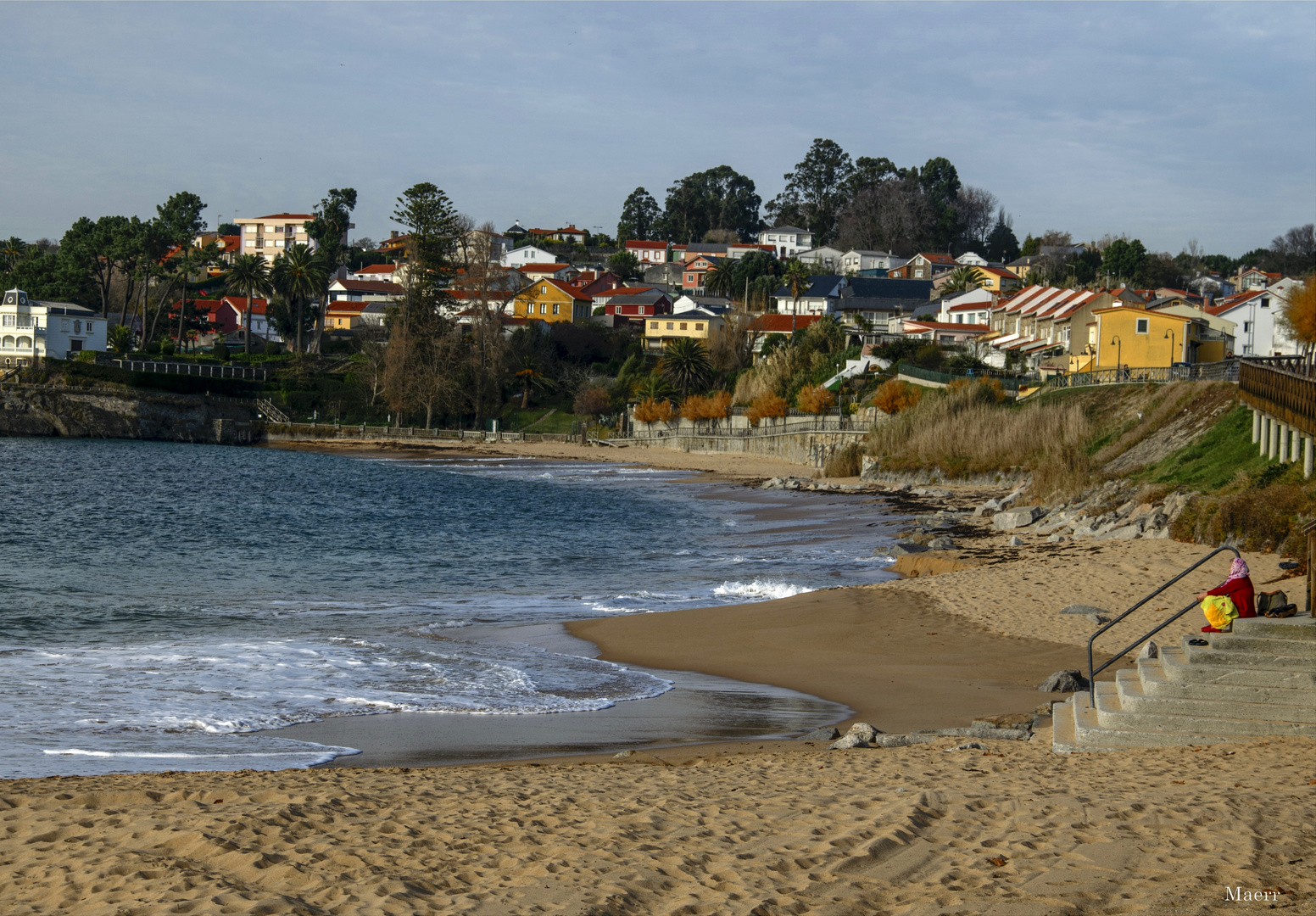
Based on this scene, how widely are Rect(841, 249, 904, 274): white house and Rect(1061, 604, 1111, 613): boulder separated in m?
119

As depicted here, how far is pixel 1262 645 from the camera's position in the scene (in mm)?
9602

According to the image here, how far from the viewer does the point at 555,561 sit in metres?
27.1

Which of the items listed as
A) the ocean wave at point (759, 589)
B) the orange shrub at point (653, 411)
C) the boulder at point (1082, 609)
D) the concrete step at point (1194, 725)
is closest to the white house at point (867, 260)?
the orange shrub at point (653, 411)

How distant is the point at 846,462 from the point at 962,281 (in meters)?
59.9

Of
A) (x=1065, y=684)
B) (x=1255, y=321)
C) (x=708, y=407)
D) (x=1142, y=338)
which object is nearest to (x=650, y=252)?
(x=708, y=407)

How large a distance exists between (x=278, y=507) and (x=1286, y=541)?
34798 millimetres

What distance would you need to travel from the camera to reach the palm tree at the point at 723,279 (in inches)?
4724

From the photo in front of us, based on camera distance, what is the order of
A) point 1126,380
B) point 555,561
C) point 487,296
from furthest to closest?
point 487,296, point 1126,380, point 555,561

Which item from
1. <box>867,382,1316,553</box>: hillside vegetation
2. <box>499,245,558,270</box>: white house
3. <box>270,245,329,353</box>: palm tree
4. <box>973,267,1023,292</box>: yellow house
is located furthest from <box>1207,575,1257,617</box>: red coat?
<box>499,245,558,270</box>: white house

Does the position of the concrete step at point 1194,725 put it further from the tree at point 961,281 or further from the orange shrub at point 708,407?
the tree at point 961,281

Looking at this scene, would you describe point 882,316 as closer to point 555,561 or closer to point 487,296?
point 487,296

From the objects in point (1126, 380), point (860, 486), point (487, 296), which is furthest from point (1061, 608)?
point (487, 296)

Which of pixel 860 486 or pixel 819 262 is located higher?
pixel 819 262

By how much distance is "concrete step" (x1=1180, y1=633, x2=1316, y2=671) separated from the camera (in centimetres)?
945
